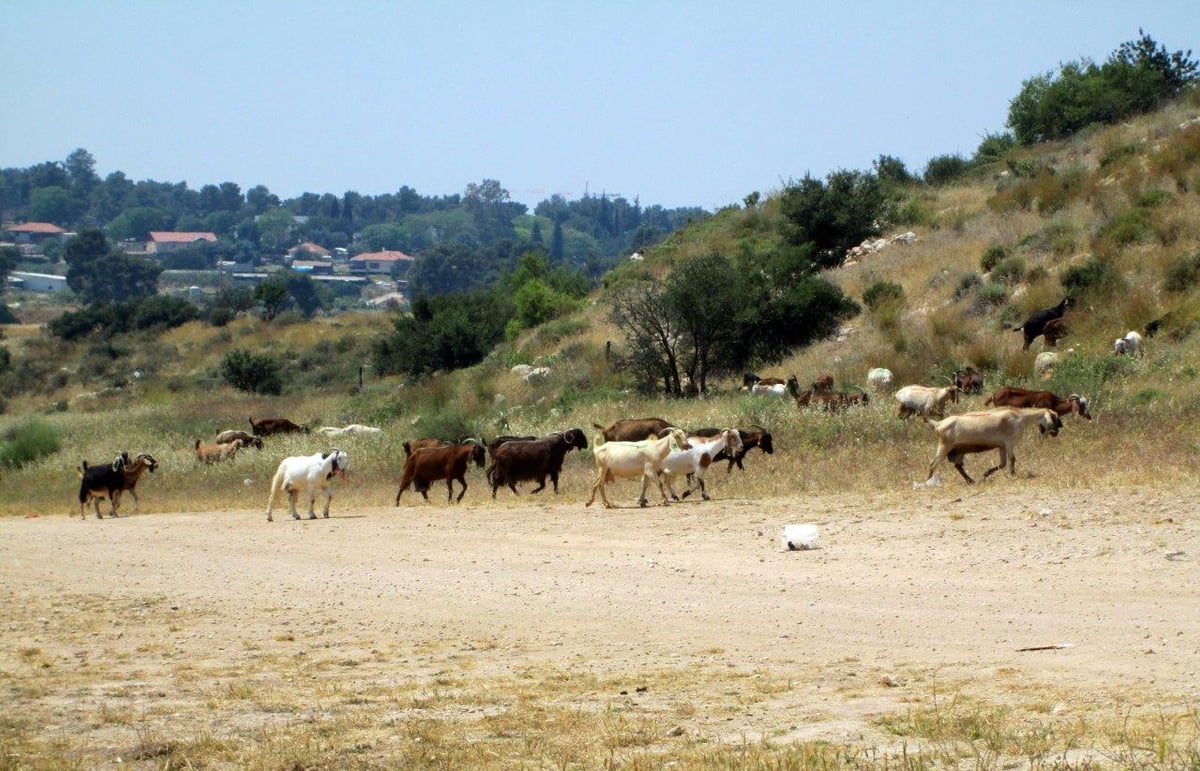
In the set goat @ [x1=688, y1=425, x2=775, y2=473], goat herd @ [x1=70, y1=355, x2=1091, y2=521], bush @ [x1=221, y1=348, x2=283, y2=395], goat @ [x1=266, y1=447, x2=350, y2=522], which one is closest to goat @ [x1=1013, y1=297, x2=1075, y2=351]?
goat herd @ [x1=70, y1=355, x2=1091, y2=521]

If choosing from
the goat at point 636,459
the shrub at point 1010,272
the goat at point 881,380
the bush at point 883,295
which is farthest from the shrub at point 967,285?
the goat at point 636,459

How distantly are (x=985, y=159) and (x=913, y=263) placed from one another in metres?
23.8

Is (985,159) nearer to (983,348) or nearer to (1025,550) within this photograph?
(983,348)

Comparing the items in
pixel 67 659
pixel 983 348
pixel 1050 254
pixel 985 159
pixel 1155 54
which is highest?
pixel 1155 54


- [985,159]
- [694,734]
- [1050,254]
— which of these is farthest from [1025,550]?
[985,159]

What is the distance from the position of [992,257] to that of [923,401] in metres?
15.8

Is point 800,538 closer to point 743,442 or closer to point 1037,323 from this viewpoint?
point 743,442

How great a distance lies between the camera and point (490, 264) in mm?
178125

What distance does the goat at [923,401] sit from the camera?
81.0 feet

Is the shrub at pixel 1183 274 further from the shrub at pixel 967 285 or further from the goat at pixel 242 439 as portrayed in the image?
the goat at pixel 242 439

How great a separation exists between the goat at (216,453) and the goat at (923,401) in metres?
15.5

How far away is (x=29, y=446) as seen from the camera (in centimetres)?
3762

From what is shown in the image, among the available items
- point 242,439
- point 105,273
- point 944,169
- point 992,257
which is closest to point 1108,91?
point 944,169

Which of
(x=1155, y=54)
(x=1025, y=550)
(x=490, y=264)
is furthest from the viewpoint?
(x=490, y=264)
